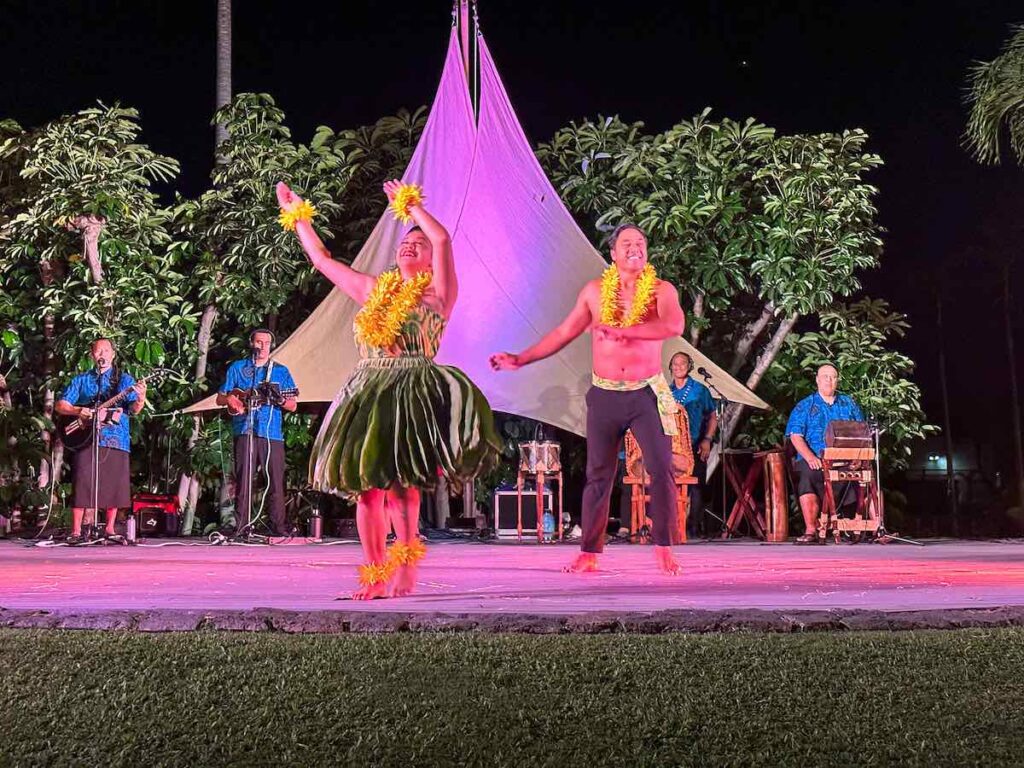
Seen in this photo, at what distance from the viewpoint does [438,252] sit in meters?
4.43

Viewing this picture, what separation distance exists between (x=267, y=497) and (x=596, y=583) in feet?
16.8

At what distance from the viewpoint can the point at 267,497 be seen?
984 centimetres

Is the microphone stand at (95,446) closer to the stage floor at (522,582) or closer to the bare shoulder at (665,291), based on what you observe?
the stage floor at (522,582)

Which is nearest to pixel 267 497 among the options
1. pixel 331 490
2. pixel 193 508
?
pixel 193 508

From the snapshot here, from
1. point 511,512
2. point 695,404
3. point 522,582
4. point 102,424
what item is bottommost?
point 522,582

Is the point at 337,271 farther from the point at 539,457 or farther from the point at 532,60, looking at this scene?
the point at 532,60

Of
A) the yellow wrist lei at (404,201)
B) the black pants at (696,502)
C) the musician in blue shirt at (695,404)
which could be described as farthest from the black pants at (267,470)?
the yellow wrist lei at (404,201)

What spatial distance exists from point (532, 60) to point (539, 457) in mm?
5425

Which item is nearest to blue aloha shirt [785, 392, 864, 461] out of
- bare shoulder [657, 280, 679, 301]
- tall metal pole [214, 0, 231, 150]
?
bare shoulder [657, 280, 679, 301]

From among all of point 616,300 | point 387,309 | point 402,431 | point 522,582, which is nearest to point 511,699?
point 402,431

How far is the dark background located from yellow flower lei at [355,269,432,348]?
27.1 ft

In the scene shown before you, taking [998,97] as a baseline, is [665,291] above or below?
below

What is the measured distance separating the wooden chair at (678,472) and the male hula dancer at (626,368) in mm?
3357

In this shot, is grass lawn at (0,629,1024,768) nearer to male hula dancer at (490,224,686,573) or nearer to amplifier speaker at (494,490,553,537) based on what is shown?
male hula dancer at (490,224,686,573)
